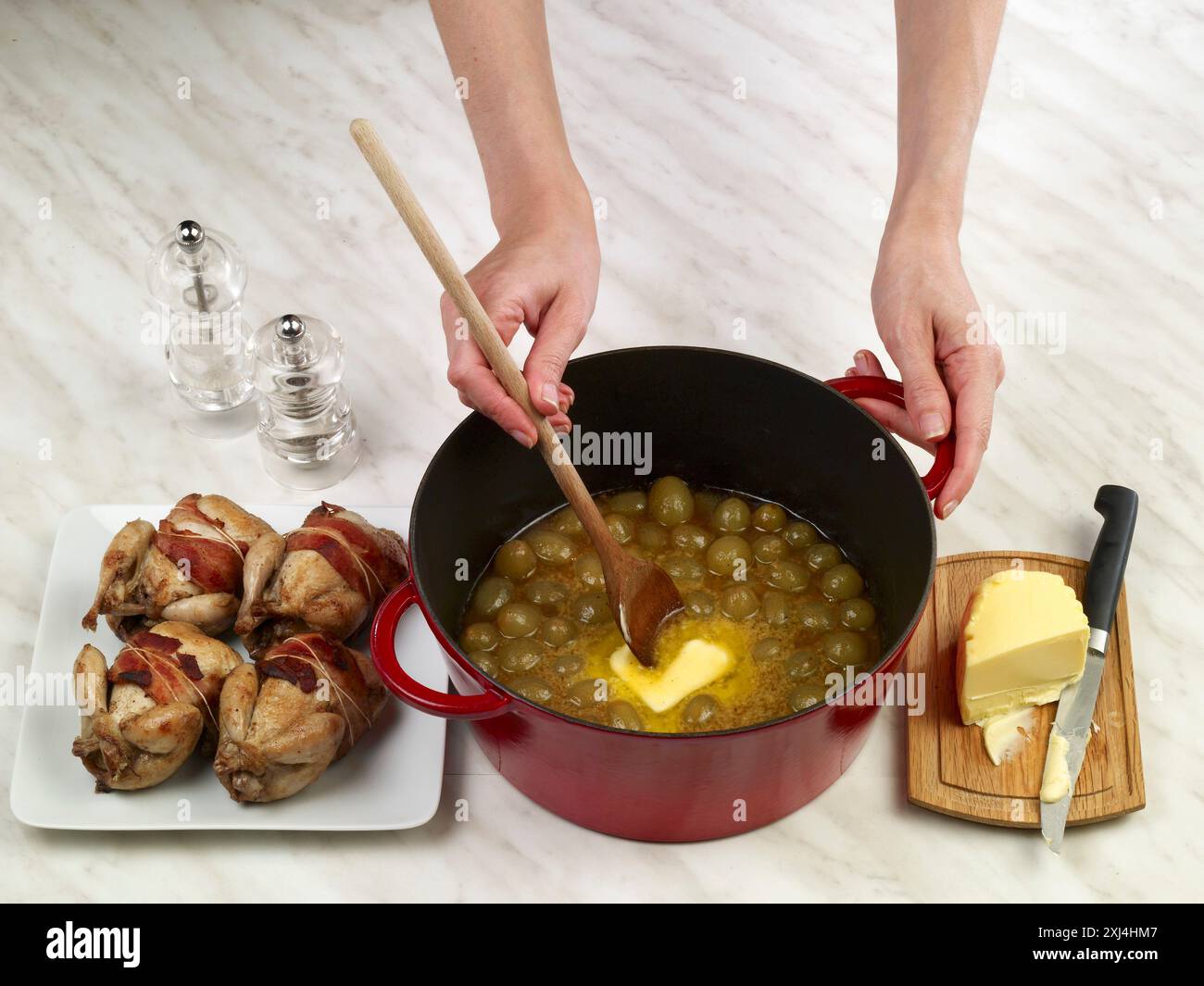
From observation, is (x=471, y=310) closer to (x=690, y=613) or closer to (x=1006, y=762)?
(x=690, y=613)

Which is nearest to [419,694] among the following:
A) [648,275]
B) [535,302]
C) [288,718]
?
[288,718]

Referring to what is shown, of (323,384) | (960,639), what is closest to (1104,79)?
(960,639)

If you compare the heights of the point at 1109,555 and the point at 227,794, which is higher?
the point at 1109,555

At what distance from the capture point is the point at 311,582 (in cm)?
134

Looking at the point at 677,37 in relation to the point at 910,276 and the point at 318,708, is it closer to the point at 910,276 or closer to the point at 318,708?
the point at 910,276

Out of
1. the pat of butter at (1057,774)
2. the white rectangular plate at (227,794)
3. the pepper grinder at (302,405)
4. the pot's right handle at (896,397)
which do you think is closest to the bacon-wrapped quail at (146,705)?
the white rectangular plate at (227,794)

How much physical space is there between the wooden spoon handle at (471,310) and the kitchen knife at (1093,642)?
494 mm

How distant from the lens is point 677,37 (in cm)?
208

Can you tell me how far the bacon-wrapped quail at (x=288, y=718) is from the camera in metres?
1.24

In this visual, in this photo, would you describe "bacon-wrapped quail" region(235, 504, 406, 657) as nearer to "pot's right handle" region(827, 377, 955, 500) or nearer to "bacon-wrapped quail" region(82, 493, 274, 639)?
"bacon-wrapped quail" region(82, 493, 274, 639)

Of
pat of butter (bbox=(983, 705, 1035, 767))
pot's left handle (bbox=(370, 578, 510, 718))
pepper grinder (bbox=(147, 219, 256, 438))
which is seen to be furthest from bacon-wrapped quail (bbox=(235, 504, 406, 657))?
pat of butter (bbox=(983, 705, 1035, 767))

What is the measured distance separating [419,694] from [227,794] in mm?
286

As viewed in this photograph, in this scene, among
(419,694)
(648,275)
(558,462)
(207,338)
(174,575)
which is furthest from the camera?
(648,275)

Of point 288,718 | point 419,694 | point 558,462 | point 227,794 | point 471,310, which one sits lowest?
point 227,794
